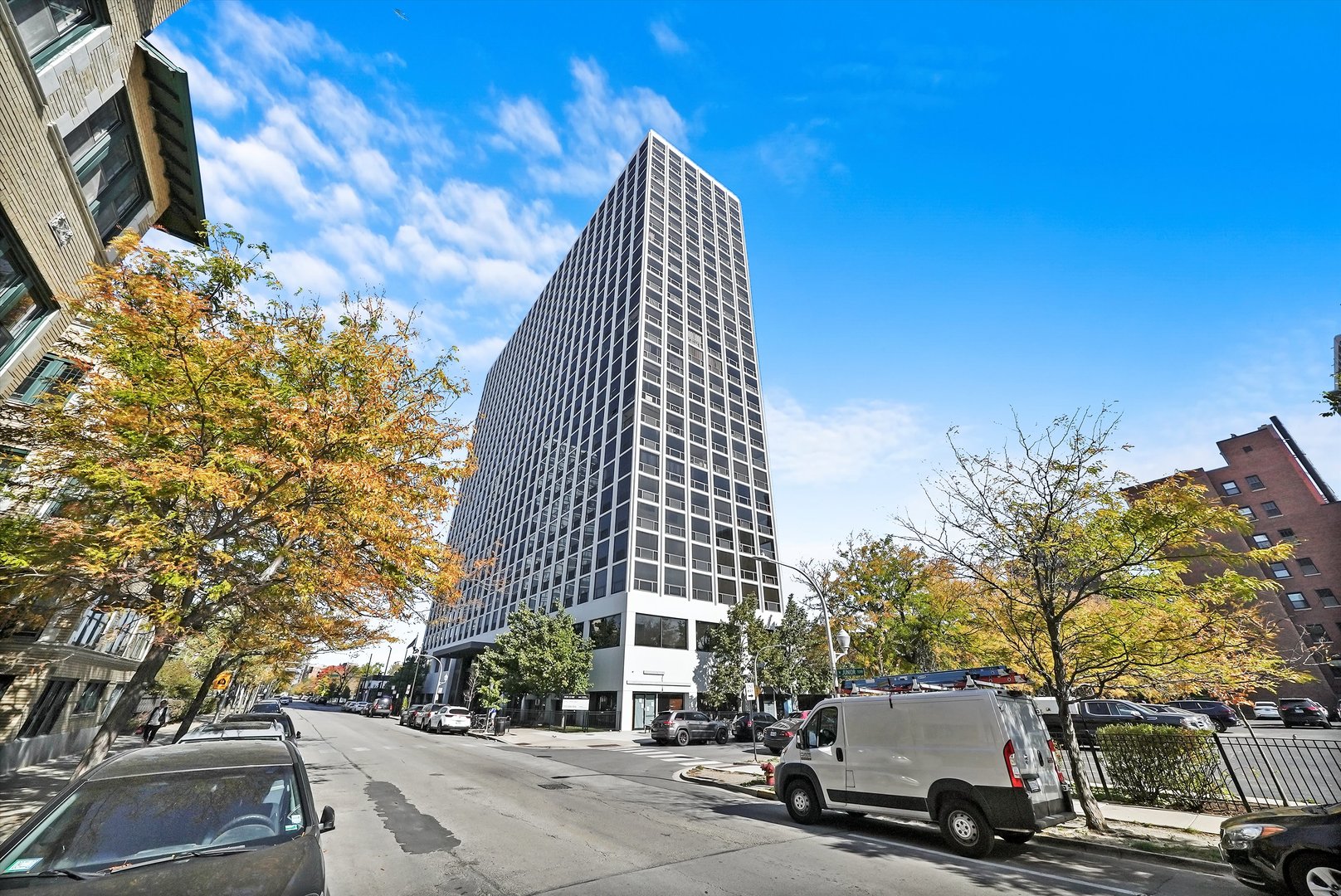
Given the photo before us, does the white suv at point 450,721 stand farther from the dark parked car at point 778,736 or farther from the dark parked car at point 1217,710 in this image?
the dark parked car at point 1217,710

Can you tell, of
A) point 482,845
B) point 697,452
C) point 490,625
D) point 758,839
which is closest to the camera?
point 482,845

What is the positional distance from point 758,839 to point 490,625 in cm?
5528

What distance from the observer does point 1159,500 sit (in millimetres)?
9656

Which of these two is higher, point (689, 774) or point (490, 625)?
point (490, 625)

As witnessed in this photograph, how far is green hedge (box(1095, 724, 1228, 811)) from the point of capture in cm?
1028

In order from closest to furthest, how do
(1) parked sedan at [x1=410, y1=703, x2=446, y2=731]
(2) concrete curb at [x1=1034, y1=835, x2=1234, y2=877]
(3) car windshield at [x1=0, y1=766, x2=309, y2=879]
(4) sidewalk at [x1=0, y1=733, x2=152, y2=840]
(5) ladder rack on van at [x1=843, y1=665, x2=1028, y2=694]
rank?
(3) car windshield at [x1=0, y1=766, x2=309, y2=879], (2) concrete curb at [x1=1034, y1=835, x2=1234, y2=877], (4) sidewalk at [x1=0, y1=733, x2=152, y2=840], (5) ladder rack on van at [x1=843, y1=665, x2=1028, y2=694], (1) parked sedan at [x1=410, y1=703, x2=446, y2=731]

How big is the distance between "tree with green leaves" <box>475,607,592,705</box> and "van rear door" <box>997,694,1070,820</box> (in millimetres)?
32351

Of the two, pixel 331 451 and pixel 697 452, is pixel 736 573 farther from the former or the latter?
pixel 331 451

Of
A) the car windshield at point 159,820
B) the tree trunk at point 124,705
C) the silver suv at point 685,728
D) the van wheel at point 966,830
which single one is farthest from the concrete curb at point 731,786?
the tree trunk at point 124,705

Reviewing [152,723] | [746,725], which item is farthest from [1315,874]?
[152,723]

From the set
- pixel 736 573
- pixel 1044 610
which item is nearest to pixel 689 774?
pixel 1044 610

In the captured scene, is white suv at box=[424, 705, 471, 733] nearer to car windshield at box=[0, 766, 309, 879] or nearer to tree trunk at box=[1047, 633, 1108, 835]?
car windshield at box=[0, 766, 309, 879]

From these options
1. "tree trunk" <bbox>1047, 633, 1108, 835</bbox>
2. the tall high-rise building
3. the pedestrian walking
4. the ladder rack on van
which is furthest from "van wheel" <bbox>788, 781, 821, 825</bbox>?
the pedestrian walking

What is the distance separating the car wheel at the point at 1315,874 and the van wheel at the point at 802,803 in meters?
6.08
